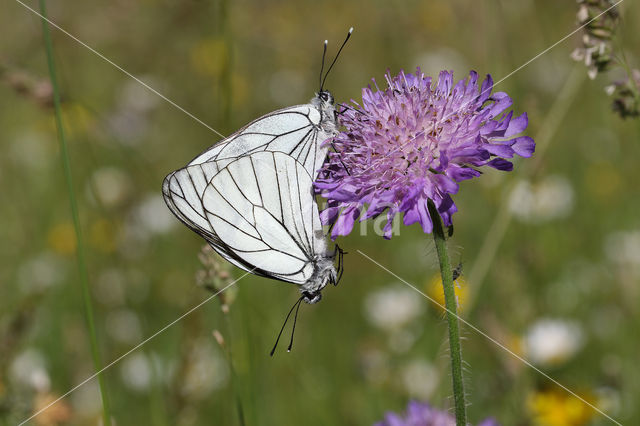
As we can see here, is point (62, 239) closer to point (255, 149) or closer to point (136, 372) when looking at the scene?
point (136, 372)

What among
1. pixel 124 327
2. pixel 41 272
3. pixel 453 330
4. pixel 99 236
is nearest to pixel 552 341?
pixel 453 330

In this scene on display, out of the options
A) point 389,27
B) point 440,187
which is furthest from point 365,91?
point 389,27

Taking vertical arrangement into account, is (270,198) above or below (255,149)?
below

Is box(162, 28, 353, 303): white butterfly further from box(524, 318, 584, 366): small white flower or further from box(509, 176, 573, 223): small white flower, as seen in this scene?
box(509, 176, 573, 223): small white flower

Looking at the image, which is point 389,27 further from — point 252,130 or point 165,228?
point 252,130

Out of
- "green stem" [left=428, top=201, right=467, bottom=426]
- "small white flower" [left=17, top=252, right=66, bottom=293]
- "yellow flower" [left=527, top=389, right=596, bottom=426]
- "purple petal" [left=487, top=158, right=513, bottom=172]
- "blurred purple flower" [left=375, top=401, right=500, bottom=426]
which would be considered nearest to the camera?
"green stem" [left=428, top=201, right=467, bottom=426]

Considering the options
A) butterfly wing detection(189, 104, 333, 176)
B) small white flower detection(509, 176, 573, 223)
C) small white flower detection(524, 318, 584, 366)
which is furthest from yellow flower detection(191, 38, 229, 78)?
butterfly wing detection(189, 104, 333, 176)

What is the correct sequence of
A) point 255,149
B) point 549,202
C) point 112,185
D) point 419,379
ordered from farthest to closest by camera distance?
point 112,185 → point 549,202 → point 419,379 → point 255,149
